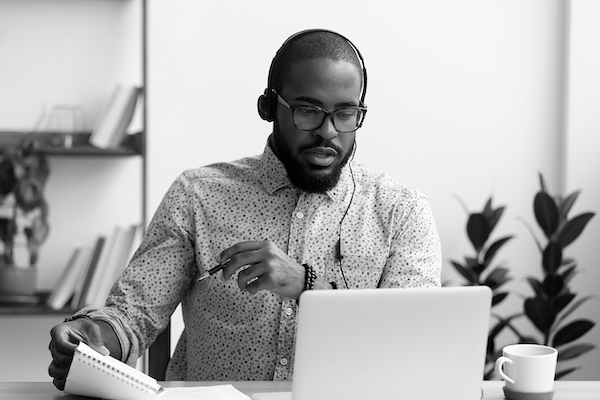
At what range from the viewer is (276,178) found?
5.90 feet

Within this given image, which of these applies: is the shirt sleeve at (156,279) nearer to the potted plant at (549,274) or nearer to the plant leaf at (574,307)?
the potted plant at (549,274)

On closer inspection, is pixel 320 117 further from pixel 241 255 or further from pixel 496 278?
pixel 496 278

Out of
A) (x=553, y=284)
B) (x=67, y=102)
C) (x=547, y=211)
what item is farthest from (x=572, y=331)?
(x=67, y=102)

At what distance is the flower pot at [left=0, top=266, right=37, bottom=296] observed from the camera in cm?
251

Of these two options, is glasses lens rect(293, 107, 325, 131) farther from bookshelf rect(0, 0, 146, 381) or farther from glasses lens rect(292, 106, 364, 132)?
bookshelf rect(0, 0, 146, 381)

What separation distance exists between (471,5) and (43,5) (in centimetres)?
151

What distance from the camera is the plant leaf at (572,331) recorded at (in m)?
2.65

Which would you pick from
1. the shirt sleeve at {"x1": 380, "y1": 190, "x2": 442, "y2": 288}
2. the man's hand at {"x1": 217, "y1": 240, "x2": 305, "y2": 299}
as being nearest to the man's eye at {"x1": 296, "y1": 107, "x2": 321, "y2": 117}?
the shirt sleeve at {"x1": 380, "y1": 190, "x2": 442, "y2": 288}

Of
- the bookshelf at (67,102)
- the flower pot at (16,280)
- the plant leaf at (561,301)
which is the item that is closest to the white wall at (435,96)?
the bookshelf at (67,102)

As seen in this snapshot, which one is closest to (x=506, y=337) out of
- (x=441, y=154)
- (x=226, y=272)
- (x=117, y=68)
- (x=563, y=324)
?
(x=563, y=324)

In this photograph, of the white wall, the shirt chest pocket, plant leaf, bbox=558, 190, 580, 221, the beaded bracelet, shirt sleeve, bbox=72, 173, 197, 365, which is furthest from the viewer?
the white wall

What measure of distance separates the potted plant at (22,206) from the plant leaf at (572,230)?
1.68 m

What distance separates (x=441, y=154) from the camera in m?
2.93

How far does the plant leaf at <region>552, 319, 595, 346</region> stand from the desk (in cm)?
126
